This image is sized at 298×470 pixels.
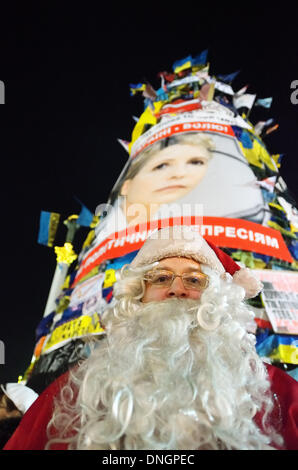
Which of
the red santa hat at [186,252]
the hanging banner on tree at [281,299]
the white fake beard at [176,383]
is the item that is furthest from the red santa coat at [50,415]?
the hanging banner on tree at [281,299]

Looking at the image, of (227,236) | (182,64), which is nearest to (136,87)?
(182,64)

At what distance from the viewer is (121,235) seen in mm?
5875

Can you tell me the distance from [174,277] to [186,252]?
205 mm

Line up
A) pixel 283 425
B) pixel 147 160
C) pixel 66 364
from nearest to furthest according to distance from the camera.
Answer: pixel 283 425 < pixel 66 364 < pixel 147 160

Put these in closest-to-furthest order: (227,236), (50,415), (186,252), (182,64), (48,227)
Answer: (50,415)
(186,252)
(227,236)
(48,227)
(182,64)

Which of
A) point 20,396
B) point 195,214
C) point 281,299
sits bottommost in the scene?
point 20,396

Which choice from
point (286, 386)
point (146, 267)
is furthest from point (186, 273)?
point (286, 386)

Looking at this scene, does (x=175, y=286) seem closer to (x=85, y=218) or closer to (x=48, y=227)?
(x=85, y=218)

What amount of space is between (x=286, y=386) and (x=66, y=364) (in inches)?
164

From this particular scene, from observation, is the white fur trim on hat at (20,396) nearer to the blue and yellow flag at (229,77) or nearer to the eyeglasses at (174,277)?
the eyeglasses at (174,277)

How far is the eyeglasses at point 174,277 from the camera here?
199 centimetres

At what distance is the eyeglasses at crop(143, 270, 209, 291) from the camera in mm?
1990

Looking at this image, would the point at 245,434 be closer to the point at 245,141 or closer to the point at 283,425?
the point at 283,425

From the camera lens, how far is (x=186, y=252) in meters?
2.13
